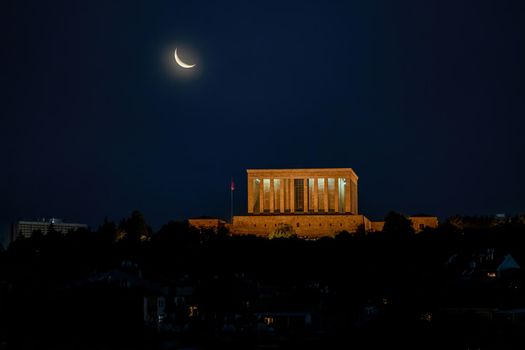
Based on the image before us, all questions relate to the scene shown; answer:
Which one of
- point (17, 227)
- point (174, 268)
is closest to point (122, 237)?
point (174, 268)

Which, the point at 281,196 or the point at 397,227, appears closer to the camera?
the point at 397,227

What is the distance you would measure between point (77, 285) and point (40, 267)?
14.8 m

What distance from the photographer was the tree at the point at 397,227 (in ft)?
330

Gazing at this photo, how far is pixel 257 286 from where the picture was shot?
73688mm

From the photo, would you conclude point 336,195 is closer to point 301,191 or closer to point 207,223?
point 301,191

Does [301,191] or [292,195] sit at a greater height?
[301,191]


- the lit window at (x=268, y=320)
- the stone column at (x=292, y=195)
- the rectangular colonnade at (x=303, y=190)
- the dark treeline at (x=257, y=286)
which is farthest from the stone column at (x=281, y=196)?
the lit window at (x=268, y=320)

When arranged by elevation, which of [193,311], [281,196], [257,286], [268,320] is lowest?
[268,320]

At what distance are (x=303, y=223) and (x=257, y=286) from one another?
5921 centimetres

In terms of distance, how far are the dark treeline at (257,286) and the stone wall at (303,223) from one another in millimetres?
28851

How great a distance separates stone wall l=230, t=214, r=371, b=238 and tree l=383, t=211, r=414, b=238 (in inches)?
315

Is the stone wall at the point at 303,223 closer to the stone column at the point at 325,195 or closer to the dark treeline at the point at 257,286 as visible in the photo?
the stone column at the point at 325,195

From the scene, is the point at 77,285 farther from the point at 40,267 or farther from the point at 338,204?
the point at 338,204

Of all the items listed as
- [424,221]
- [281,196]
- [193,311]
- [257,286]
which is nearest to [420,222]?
[424,221]
